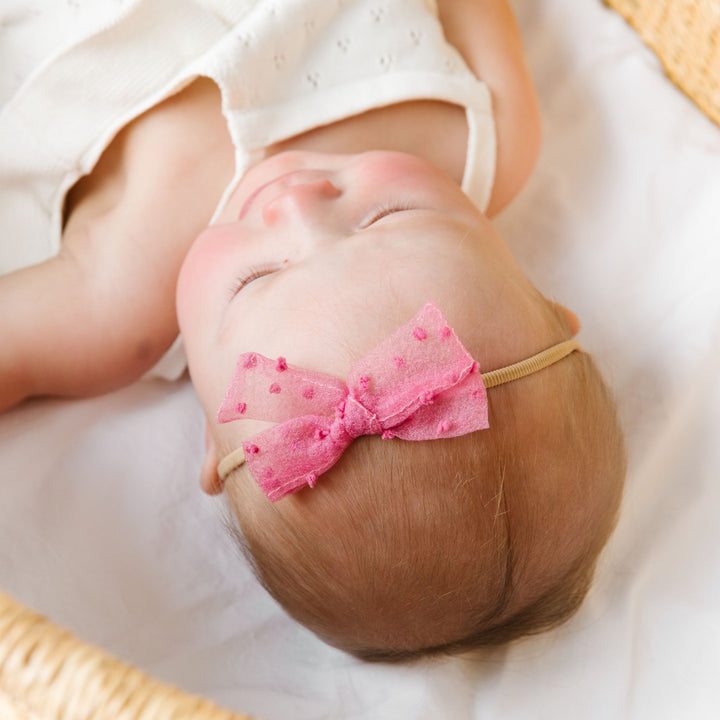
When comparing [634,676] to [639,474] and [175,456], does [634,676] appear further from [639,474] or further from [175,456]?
[175,456]

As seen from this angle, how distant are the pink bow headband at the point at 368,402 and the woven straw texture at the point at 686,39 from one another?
770 mm

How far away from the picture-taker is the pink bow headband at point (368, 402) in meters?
0.76

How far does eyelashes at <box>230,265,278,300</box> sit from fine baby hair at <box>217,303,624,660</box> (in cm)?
14

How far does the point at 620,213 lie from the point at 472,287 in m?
0.59

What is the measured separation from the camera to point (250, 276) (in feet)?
3.04

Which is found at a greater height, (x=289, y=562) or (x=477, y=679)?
(x=289, y=562)

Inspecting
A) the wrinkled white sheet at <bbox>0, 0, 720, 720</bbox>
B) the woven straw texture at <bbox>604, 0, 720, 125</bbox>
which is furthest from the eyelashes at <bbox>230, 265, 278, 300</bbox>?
the woven straw texture at <bbox>604, 0, 720, 125</bbox>

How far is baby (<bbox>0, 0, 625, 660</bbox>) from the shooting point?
784 mm

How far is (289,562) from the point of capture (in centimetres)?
84

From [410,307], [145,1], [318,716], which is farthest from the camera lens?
[145,1]

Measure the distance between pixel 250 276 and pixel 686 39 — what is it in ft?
2.75

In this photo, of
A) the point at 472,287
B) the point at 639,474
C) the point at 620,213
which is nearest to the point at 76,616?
the point at 472,287

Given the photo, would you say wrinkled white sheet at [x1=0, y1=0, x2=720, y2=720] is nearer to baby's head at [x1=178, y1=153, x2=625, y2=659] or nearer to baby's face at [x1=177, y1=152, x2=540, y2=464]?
baby's head at [x1=178, y1=153, x2=625, y2=659]

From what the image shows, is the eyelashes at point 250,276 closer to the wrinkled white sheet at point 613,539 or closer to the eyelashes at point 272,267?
the eyelashes at point 272,267
